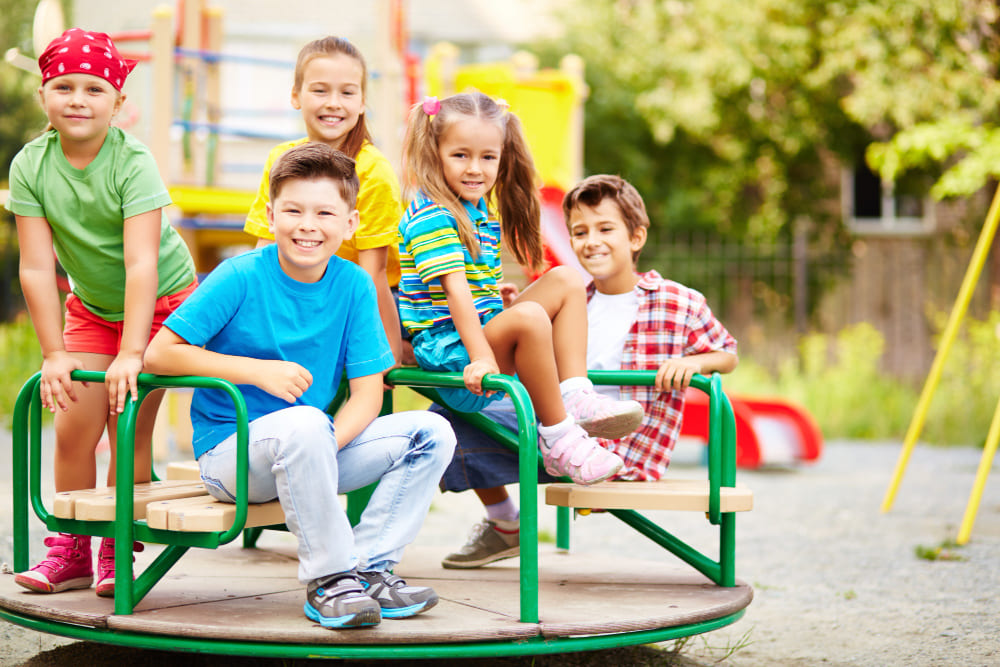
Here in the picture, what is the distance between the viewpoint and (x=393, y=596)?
273 cm

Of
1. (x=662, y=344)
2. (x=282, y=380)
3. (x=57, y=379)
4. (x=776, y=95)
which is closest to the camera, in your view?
(x=282, y=380)

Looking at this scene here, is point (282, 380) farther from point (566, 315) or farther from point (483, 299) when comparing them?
point (566, 315)

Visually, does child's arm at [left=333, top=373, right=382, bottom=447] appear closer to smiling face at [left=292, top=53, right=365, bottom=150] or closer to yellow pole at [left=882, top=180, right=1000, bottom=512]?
smiling face at [left=292, top=53, right=365, bottom=150]

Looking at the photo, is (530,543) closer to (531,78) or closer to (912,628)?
(912,628)

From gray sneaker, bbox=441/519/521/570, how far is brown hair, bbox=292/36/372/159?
1.34 meters

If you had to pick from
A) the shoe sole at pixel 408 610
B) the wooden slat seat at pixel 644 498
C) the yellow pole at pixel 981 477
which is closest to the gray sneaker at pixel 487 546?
the wooden slat seat at pixel 644 498

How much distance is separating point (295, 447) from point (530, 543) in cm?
61

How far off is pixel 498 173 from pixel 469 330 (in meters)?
0.70

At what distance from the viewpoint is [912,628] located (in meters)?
3.80

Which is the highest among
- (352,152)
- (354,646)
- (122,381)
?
(352,152)

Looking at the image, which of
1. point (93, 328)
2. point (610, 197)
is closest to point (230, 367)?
point (93, 328)

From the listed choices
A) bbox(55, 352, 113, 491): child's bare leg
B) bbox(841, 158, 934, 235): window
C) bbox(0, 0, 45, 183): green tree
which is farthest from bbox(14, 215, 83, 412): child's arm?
bbox(841, 158, 934, 235): window

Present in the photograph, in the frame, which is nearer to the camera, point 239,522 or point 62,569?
point 239,522

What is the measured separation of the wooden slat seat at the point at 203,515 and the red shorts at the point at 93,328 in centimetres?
65
